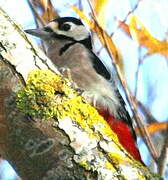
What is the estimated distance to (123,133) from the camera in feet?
10.3

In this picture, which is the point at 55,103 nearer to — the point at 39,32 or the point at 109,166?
the point at 109,166

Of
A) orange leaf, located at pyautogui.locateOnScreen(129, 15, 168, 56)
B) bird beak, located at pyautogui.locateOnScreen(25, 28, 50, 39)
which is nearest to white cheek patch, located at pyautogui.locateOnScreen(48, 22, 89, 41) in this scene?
bird beak, located at pyautogui.locateOnScreen(25, 28, 50, 39)

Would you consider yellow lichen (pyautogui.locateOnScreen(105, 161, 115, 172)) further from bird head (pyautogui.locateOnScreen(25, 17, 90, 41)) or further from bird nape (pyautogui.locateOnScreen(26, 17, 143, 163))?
bird head (pyautogui.locateOnScreen(25, 17, 90, 41))

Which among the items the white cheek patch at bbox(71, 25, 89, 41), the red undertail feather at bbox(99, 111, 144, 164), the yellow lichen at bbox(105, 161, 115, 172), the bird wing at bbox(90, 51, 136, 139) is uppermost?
the white cheek patch at bbox(71, 25, 89, 41)

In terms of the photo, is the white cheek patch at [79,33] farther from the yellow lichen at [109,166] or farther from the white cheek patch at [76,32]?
the yellow lichen at [109,166]

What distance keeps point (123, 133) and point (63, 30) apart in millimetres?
1118

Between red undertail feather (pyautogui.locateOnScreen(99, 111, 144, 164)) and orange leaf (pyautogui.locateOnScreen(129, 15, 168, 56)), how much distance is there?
19.7 inches

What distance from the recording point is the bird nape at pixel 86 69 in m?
3.16

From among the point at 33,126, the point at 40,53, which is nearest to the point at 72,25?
the point at 40,53

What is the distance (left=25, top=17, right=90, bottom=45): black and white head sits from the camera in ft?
12.0

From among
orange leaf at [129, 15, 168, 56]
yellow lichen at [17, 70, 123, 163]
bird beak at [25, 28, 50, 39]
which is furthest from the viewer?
bird beak at [25, 28, 50, 39]

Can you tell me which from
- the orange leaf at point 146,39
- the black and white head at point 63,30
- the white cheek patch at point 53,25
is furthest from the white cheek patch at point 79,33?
the orange leaf at point 146,39

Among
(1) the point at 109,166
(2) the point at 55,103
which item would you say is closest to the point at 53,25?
(2) the point at 55,103

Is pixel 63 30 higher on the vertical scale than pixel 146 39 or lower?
higher
